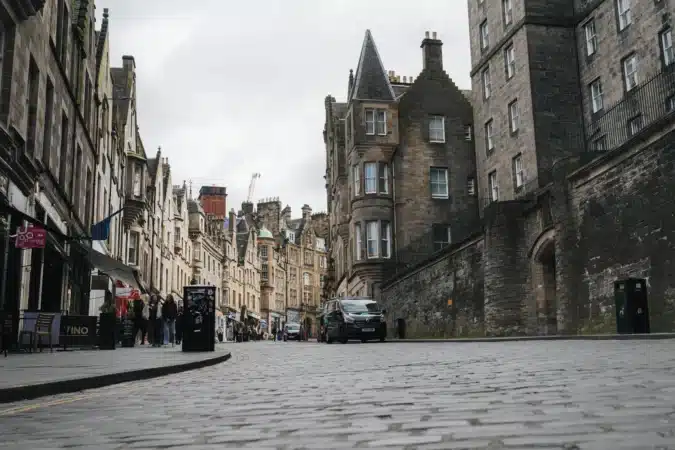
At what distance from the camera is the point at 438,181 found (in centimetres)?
4366

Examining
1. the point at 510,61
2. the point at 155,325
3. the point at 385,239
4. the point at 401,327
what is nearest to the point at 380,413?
the point at 155,325

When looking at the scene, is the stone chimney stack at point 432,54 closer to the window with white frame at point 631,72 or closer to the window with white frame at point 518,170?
the window with white frame at point 518,170

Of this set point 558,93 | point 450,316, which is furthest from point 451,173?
point 450,316

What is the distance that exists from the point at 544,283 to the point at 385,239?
1824 centimetres

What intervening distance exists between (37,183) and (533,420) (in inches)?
642

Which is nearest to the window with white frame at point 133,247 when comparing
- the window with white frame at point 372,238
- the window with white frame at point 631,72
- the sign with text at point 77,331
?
the window with white frame at point 372,238

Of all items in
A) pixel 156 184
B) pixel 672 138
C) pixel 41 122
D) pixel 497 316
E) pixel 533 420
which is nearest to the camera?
pixel 533 420

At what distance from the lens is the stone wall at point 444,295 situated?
28547mm

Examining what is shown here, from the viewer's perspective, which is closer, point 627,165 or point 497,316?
point 627,165

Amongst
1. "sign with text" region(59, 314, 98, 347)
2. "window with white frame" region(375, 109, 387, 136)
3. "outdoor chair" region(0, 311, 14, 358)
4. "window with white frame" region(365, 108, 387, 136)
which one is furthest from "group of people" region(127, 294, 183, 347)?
"window with white frame" region(375, 109, 387, 136)

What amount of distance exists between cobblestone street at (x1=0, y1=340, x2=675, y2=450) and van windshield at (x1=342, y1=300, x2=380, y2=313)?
2069 cm

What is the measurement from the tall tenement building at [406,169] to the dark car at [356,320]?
40.1 ft

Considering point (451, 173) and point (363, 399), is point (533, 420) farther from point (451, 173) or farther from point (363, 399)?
point (451, 173)

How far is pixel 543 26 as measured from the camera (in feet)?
109
